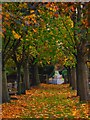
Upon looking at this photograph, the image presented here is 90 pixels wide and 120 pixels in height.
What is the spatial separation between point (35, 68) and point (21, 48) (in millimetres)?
16478

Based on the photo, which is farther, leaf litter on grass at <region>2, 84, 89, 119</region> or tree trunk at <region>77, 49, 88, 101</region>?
tree trunk at <region>77, 49, 88, 101</region>

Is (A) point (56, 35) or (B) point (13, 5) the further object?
(A) point (56, 35)

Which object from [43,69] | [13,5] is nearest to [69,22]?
[13,5]

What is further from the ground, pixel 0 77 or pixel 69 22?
pixel 69 22

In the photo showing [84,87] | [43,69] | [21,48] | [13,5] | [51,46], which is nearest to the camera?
[13,5]

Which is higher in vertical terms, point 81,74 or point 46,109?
point 81,74

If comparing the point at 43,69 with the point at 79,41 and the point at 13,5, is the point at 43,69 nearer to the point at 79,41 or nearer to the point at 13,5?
the point at 79,41

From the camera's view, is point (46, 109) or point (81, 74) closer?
point (46, 109)

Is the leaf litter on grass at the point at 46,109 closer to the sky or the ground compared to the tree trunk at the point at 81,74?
closer to the ground

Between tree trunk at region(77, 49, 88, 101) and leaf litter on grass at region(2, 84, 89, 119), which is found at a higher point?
tree trunk at region(77, 49, 88, 101)

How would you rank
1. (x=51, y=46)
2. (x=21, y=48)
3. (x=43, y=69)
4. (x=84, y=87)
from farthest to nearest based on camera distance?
(x=43, y=69), (x=21, y=48), (x=51, y=46), (x=84, y=87)

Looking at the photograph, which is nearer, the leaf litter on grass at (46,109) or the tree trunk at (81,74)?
the leaf litter on grass at (46,109)

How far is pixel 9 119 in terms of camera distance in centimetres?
1295

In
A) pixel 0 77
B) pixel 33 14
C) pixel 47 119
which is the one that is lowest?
pixel 47 119
